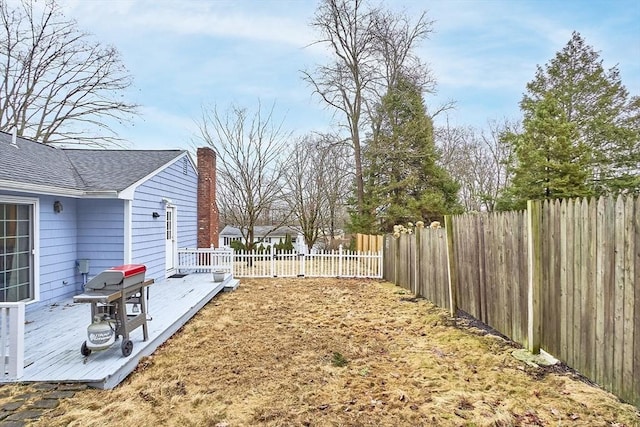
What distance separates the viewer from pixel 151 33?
12.6 metres

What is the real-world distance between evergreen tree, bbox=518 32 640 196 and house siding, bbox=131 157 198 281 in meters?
14.7

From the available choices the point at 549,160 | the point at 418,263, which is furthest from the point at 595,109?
the point at 418,263

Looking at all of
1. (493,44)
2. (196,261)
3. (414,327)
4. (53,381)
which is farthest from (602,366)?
(493,44)

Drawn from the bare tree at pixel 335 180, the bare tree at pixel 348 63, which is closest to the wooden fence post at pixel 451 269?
the bare tree at pixel 348 63

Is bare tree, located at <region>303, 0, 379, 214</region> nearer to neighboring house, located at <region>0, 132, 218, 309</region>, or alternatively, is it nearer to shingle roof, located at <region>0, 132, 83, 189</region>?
neighboring house, located at <region>0, 132, 218, 309</region>

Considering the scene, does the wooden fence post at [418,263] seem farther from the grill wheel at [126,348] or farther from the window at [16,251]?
the window at [16,251]

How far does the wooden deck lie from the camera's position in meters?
3.62

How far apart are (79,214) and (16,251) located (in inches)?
69.1

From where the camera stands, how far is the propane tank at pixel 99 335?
12.6 ft

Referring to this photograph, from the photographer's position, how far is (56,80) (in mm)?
16953

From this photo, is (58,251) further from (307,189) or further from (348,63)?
(307,189)

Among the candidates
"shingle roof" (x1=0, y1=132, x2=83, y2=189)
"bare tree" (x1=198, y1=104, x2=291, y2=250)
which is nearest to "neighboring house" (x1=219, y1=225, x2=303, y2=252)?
"bare tree" (x1=198, y1=104, x2=291, y2=250)

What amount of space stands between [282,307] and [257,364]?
3.05m

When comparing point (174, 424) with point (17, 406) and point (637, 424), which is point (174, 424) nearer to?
point (17, 406)
